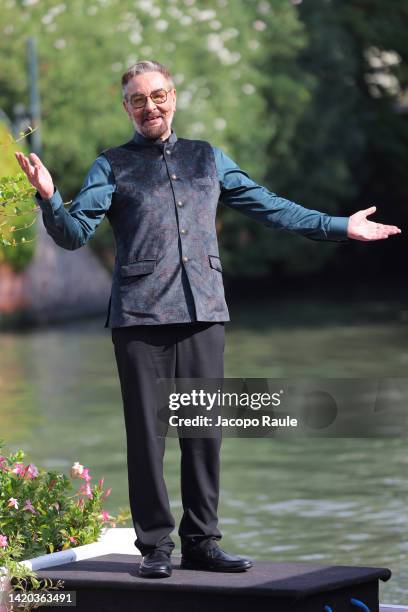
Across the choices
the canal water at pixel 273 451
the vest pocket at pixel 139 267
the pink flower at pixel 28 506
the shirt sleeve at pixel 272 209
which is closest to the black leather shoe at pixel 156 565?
the pink flower at pixel 28 506

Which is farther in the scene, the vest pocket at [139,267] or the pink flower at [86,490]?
the pink flower at [86,490]

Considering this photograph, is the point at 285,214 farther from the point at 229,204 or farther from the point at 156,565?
the point at 156,565

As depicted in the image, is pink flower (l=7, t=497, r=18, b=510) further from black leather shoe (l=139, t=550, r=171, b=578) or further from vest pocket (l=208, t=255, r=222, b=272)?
vest pocket (l=208, t=255, r=222, b=272)

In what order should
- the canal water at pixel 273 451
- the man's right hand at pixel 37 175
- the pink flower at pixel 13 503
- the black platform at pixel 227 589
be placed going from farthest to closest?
1. the canal water at pixel 273 451
2. the pink flower at pixel 13 503
3. the man's right hand at pixel 37 175
4. the black platform at pixel 227 589

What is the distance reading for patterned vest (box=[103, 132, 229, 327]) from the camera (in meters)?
5.71

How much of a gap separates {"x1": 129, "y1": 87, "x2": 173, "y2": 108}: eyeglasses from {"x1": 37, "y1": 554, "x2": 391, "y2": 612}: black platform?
1.65 metres

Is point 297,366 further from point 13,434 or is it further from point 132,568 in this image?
point 132,568

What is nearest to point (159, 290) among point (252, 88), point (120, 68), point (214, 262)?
point (214, 262)

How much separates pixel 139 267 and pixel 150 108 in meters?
0.57

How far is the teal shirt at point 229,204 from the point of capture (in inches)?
219

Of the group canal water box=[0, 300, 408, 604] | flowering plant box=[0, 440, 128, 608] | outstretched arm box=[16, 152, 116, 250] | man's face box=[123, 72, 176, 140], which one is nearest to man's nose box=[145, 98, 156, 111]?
man's face box=[123, 72, 176, 140]

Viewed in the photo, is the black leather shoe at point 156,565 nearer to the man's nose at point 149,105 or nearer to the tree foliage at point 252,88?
the man's nose at point 149,105

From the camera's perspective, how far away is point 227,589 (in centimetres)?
524

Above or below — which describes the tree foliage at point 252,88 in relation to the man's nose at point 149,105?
above
